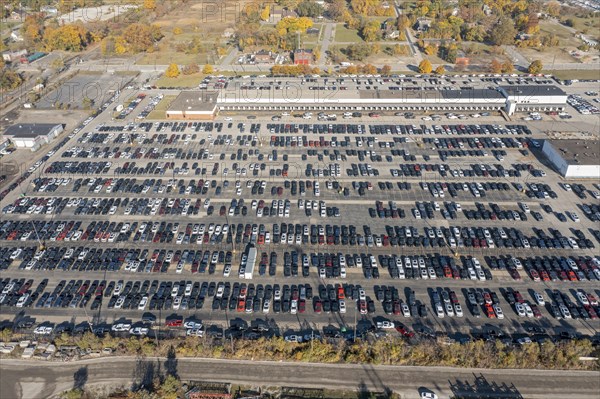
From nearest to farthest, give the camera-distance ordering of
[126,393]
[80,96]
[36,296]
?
[126,393], [36,296], [80,96]

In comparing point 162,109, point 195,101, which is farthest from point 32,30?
point 195,101

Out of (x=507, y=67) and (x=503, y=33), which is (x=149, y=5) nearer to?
(x=503, y=33)

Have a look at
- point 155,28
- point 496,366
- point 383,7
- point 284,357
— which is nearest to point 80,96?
point 155,28

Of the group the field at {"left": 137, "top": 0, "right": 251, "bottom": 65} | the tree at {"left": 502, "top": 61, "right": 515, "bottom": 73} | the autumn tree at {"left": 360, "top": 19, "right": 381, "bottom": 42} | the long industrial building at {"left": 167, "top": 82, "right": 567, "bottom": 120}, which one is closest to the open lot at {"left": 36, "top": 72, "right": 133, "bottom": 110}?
the field at {"left": 137, "top": 0, "right": 251, "bottom": 65}

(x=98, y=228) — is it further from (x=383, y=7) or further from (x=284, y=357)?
(x=383, y=7)

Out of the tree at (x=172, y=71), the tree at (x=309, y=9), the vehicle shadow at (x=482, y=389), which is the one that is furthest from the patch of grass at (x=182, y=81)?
the vehicle shadow at (x=482, y=389)

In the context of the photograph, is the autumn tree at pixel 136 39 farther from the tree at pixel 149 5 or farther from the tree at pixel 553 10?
the tree at pixel 553 10
